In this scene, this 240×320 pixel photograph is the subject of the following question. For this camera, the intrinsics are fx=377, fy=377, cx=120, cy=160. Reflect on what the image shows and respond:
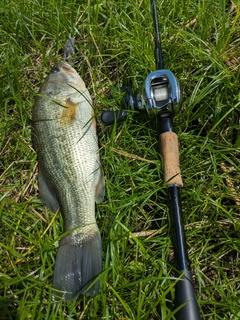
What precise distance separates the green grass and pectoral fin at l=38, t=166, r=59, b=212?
7 cm

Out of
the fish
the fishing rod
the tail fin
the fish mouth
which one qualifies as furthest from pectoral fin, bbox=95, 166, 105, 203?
the fish mouth

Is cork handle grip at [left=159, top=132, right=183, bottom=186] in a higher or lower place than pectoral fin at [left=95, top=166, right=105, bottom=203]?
higher

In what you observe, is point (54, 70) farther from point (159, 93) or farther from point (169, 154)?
point (169, 154)

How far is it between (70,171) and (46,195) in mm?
270

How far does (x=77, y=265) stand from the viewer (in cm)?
245

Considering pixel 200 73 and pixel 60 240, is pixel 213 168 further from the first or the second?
pixel 60 240

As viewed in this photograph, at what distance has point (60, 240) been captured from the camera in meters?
2.56

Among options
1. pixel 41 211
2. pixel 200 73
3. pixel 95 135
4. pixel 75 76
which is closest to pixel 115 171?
pixel 95 135

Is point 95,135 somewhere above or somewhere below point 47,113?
below

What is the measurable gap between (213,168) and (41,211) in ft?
4.34

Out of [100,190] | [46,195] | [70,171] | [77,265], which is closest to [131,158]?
[100,190]

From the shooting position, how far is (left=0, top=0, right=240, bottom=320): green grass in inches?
96.3

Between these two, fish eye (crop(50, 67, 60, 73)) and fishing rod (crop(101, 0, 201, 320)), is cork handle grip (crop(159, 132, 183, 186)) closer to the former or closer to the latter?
fishing rod (crop(101, 0, 201, 320))

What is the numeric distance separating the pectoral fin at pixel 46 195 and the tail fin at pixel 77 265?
299 mm
